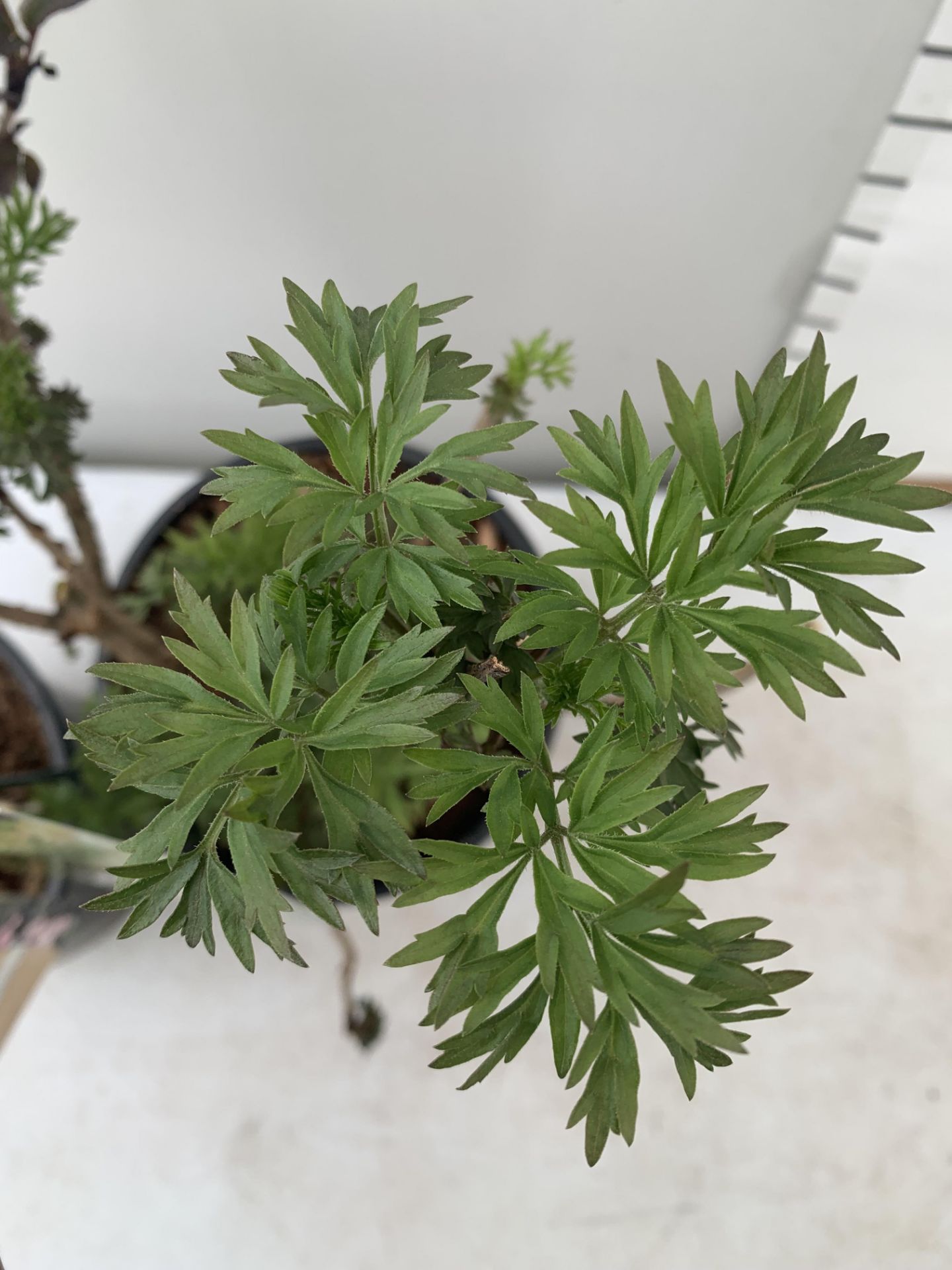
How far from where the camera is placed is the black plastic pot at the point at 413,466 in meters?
0.75

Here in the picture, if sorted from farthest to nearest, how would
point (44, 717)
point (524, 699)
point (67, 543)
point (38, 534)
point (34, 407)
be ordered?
point (67, 543)
point (44, 717)
point (38, 534)
point (34, 407)
point (524, 699)

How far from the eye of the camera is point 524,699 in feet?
1.16

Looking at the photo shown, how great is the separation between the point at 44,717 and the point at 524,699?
0.65 meters

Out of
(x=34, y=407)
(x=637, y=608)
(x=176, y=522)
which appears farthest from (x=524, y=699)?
(x=176, y=522)

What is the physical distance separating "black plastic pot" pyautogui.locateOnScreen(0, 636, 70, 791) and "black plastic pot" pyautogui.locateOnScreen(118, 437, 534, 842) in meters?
0.12

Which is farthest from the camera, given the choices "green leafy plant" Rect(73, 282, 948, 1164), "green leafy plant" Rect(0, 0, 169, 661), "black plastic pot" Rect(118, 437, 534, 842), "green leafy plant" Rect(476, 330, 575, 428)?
"black plastic pot" Rect(118, 437, 534, 842)

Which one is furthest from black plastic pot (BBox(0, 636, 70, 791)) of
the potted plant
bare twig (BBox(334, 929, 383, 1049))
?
bare twig (BBox(334, 929, 383, 1049))

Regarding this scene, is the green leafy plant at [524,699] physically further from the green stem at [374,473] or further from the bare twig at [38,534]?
the bare twig at [38,534]

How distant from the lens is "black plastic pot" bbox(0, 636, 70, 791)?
83 cm

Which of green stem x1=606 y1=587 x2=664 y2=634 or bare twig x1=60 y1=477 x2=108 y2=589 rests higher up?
green stem x1=606 y1=587 x2=664 y2=634

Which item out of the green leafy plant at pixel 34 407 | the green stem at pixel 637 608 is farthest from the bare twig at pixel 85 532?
the green stem at pixel 637 608

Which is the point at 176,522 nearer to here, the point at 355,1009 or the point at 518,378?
the point at 518,378

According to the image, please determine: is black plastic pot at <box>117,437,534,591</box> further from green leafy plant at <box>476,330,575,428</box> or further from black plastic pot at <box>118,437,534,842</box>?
green leafy plant at <box>476,330,575,428</box>

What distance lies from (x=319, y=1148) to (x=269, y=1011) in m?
0.14
